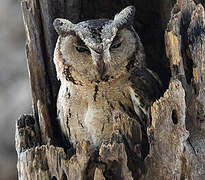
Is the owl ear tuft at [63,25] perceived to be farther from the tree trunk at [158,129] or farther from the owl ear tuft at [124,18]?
the owl ear tuft at [124,18]

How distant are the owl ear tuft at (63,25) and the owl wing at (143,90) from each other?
39 centimetres

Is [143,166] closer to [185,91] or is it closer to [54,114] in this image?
[185,91]

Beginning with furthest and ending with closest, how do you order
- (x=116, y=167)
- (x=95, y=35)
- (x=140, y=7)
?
(x=140, y=7) < (x=95, y=35) < (x=116, y=167)

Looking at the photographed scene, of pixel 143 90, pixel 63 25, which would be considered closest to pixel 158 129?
pixel 143 90

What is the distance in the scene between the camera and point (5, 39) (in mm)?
4719

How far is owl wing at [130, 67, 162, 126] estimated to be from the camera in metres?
2.21

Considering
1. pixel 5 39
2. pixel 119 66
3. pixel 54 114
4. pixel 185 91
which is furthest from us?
pixel 5 39

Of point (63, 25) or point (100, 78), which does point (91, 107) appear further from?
point (63, 25)

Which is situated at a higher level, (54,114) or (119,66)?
(119,66)

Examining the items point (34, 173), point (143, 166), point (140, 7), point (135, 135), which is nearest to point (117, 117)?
point (135, 135)

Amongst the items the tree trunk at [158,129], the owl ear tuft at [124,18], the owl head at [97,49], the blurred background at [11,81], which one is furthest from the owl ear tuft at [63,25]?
the blurred background at [11,81]

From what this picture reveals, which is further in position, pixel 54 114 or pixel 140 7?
pixel 140 7

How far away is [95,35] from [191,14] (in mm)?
448

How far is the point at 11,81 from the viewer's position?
4.52 meters
